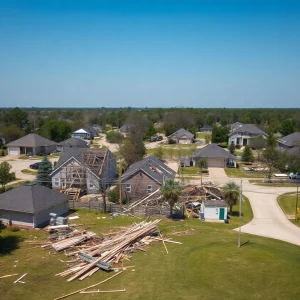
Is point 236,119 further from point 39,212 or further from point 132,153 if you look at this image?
point 39,212

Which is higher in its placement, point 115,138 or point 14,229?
point 115,138

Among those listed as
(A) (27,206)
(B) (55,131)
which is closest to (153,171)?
(A) (27,206)

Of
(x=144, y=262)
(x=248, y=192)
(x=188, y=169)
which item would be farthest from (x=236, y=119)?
(x=144, y=262)

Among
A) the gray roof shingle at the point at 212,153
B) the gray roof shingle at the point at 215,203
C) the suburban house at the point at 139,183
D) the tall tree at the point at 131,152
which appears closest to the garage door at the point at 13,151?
the tall tree at the point at 131,152

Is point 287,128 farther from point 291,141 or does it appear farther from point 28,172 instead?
point 28,172

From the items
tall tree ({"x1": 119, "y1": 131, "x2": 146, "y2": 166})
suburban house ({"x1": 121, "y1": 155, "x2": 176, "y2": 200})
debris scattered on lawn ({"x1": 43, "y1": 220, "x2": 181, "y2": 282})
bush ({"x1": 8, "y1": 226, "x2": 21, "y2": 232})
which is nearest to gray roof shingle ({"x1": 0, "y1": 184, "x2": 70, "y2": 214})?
bush ({"x1": 8, "y1": 226, "x2": 21, "y2": 232})

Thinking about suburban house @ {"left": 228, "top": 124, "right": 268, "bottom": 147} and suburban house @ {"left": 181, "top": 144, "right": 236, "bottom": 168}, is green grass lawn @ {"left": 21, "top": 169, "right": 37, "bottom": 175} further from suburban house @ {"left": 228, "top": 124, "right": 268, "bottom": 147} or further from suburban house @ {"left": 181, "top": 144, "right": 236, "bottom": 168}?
suburban house @ {"left": 228, "top": 124, "right": 268, "bottom": 147}
